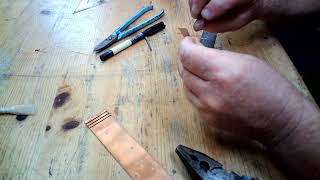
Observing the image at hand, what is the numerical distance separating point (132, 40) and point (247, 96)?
1.28 feet

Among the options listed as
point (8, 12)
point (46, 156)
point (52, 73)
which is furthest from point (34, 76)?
point (8, 12)

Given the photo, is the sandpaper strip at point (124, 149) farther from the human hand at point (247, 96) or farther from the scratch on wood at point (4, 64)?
the scratch on wood at point (4, 64)

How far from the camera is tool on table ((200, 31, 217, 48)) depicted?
71 cm

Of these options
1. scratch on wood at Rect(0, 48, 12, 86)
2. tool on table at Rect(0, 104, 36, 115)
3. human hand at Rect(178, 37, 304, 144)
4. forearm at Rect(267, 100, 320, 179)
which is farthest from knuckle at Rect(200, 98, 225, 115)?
scratch on wood at Rect(0, 48, 12, 86)

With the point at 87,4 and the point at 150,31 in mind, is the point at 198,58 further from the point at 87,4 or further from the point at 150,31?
the point at 87,4

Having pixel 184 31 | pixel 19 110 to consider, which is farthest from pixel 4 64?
pixel 184 31

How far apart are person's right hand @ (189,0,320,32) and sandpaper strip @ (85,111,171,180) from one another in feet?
1.06

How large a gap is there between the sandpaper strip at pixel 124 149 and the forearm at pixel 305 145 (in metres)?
0.20

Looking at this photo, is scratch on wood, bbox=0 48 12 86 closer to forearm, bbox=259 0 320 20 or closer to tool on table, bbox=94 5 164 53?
tool on table, bbox=94 5 164 53

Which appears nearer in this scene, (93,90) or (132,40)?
(93,90)

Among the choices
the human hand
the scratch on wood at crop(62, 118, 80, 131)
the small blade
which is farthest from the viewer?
the small blade

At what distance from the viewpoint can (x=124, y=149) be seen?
0.52 meters

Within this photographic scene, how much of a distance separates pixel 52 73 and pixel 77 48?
102 millimetres

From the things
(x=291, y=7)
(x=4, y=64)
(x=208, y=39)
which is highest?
(x=291, y=7)
